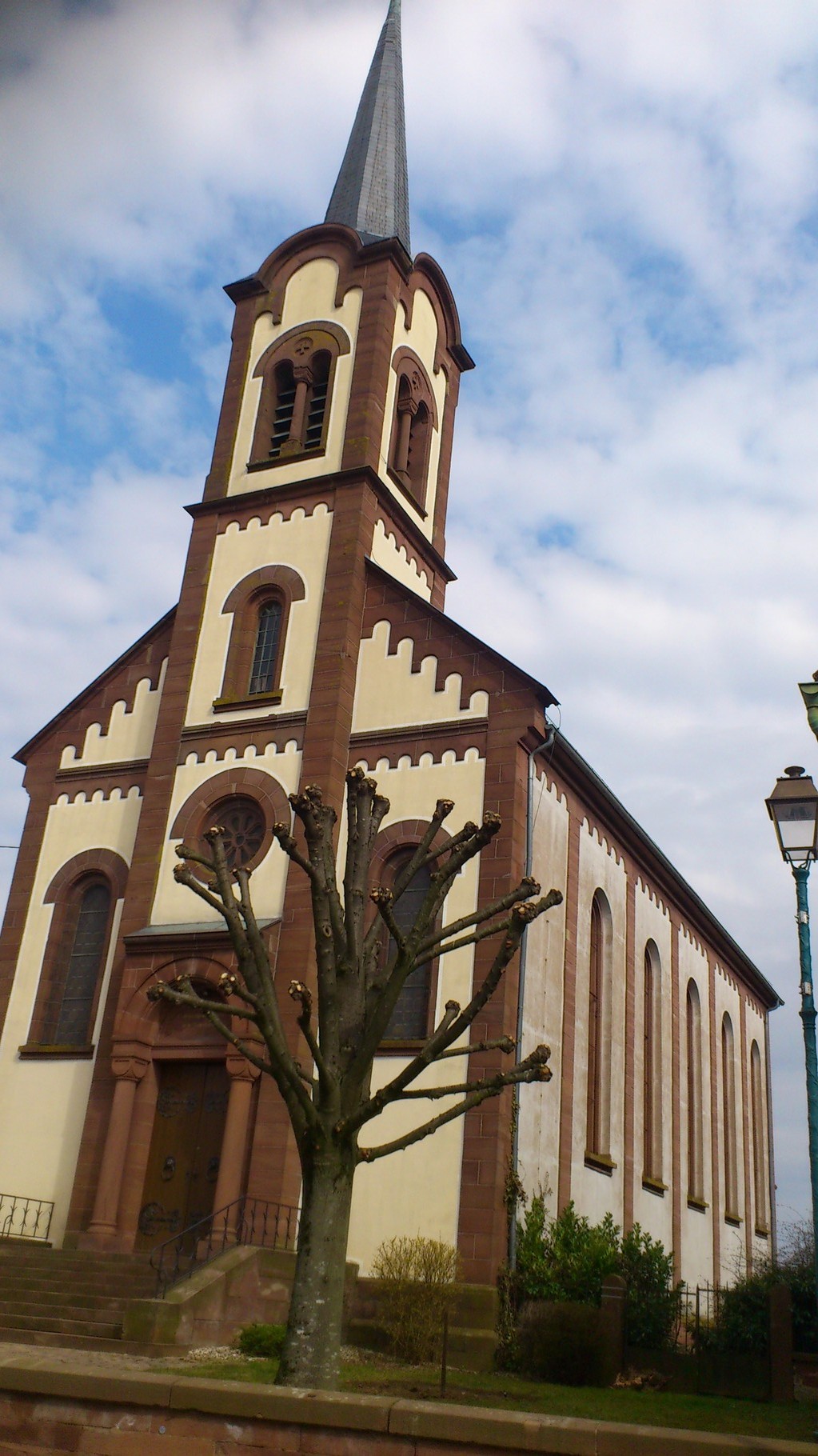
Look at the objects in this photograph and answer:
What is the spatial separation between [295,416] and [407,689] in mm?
6934

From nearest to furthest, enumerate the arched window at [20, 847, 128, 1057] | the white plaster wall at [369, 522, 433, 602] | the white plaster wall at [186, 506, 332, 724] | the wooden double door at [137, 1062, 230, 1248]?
1. the wooden double door at [137, 1062, 230, 1248]
2. the arched window at [20, 847, 128, 1057]
3. the white plaster wall at [186, 506, 332, 724]
4. the white plaster wall at [369, 522, 433, 602]

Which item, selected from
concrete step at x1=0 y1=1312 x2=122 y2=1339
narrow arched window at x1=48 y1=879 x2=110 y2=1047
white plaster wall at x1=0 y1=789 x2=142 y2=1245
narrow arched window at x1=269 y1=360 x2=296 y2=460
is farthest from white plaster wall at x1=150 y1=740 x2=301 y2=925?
narrow arched window at x1=269 y1=360 x2=296 y2=460

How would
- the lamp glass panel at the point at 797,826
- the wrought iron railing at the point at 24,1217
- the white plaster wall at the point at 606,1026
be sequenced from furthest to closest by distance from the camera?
the white plaster wall at the point at 606,1026
the wrought iron railing at the point at 24,1217
the lamp glass panel at the point at 797,826

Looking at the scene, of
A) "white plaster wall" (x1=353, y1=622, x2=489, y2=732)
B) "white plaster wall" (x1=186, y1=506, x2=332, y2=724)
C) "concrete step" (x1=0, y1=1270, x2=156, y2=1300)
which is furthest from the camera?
"white plaster wall" (x1=186, y1=506, x2=332, y2=724)

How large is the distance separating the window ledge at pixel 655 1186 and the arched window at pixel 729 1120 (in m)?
5.86

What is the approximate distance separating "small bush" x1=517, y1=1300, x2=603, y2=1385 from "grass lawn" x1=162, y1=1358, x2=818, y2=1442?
0.85 ft

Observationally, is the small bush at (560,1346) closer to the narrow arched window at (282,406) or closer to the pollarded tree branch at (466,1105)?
the pollarded tree branch at (466,1105)

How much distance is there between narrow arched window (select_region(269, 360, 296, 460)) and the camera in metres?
25.1

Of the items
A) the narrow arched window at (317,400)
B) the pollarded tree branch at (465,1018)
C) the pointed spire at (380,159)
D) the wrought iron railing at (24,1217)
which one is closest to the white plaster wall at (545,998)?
the pollarded tree branch at (465,1018)

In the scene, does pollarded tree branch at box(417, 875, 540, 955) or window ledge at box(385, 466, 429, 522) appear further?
window ledge at box(385, 466, 429, 522)

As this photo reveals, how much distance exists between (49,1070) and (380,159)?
69.4 ft

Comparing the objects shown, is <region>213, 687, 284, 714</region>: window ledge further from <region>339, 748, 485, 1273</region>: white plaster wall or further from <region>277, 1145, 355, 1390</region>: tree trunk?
<region>277, 1145, 355, 1390</region>: tree trunk

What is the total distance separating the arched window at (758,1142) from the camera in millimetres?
33500

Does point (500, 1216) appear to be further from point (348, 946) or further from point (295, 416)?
point (295, 416)
